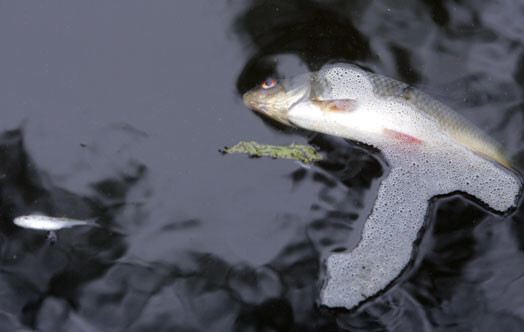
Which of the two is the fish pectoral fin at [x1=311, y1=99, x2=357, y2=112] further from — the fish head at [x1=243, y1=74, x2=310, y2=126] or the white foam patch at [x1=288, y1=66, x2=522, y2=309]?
the fish head at [x1=243, y1=74, x2=310, y2=126]

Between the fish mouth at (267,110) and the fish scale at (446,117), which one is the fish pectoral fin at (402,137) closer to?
the fish scale at (446,117)

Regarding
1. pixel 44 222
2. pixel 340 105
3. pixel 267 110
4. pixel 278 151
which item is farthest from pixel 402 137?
pixel 44 222

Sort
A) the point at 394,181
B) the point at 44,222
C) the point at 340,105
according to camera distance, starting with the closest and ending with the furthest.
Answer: the point at 44,222
the point at 340,105
the point at 394,181

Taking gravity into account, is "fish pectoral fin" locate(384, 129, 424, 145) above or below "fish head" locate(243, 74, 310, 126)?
above

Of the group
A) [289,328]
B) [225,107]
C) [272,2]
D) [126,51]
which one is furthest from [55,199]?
[272,2]

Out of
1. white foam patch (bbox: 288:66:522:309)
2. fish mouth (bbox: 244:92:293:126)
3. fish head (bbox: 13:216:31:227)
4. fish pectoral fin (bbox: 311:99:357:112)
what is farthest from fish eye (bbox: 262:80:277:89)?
fish head (bbox: 13:216:31:227)

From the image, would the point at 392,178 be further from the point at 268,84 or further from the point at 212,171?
the point at 212,171

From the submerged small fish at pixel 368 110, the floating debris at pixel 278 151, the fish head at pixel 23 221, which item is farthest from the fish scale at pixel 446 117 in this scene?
the fish head at pixel 23 221
